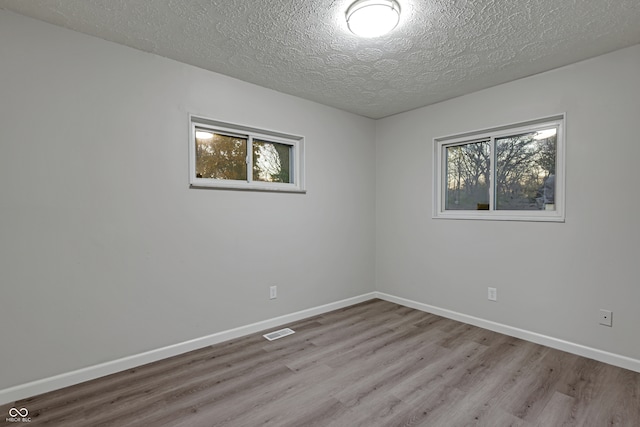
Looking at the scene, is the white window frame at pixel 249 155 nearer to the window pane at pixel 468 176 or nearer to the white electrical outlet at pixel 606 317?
the window pane at pixel 468 176

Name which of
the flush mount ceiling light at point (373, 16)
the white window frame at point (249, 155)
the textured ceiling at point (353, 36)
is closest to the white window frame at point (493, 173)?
the textured ceiling at point (353, 36)

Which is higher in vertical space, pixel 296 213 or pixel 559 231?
pixel 296 213

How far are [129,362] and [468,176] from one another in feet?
11.8

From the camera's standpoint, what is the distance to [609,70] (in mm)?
2395

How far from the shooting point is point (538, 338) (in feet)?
9.09

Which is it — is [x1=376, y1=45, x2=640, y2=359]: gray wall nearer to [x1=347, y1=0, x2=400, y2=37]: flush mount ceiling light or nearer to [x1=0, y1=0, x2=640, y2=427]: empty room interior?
[x1=0, y1=0, x2=640, y2=427]: empty room interior

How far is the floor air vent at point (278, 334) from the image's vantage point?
2926mm

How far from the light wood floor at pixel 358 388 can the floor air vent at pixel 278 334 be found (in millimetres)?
86

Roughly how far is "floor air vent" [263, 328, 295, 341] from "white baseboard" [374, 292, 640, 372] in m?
1.57

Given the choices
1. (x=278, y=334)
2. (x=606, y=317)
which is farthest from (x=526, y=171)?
(x=278, y=334)

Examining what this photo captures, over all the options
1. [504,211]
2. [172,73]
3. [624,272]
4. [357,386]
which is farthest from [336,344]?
[172,73]

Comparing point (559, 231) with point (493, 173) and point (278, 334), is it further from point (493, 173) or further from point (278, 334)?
point (278, 334)

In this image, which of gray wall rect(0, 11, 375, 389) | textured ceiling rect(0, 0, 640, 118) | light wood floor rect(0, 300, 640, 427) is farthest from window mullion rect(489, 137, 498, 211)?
gray wall rect(0, 11, 375, 389)

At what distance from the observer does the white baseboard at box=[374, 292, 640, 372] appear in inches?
92.5
